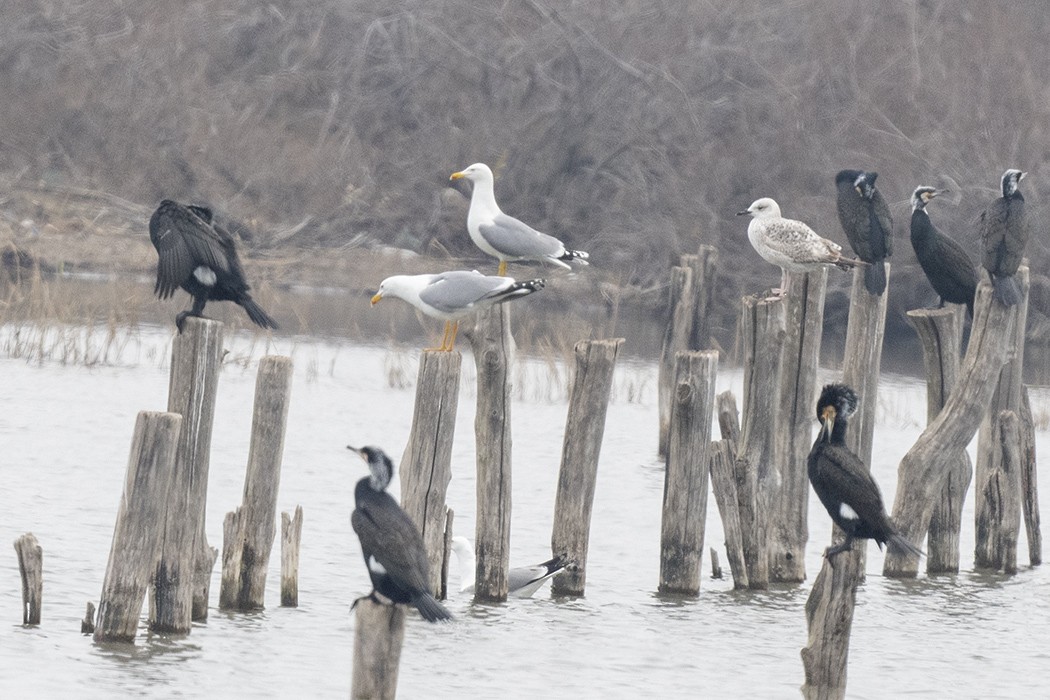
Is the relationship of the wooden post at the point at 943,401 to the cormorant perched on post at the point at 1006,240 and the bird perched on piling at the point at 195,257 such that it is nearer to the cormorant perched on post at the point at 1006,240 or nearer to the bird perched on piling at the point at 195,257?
the cormorant perched on post at the point at 1006,240

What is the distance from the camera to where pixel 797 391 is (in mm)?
10891

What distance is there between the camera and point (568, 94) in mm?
34500

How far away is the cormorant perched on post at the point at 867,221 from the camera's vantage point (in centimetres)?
1141

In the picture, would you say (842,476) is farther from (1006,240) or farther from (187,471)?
(187,471)

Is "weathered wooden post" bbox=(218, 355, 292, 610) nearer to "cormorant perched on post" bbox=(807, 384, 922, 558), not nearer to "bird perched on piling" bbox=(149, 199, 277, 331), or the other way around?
"bird perched on piling" bbox=(149, 199, 277, 331)

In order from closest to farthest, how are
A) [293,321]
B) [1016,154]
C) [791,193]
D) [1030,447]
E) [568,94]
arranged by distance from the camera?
[1030,447] < [293,321] < [1016,154] < [791,193] < [568,94]

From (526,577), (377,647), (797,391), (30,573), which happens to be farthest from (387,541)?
(797,391)

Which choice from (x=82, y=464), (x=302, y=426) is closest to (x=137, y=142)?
(x=302, y=426)

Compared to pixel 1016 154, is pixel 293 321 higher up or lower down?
lower down

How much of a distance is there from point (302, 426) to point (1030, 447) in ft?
27.9

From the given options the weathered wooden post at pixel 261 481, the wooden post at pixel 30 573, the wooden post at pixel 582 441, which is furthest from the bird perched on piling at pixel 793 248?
the wooden post at pixel 30 573

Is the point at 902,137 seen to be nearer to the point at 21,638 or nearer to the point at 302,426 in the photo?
the point at 302,426

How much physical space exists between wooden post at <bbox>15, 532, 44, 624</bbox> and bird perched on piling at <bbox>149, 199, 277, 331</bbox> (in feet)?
4.81

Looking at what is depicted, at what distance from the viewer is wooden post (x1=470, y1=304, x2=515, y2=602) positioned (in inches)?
394
